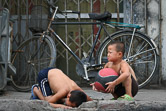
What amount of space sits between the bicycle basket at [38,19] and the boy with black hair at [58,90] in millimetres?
1671

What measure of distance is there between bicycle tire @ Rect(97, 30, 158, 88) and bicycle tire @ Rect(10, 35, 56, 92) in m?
1.04

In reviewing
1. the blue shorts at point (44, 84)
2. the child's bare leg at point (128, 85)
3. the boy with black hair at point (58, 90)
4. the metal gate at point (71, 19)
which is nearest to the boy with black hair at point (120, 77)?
the child's bare leg at point (128, 85)

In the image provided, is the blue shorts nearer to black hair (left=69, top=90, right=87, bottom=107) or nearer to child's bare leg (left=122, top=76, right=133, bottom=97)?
black hair (left=69, top=90, right=87, bottom=107)

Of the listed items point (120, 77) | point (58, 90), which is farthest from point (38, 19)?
point (120, 77)

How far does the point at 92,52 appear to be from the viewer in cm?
506

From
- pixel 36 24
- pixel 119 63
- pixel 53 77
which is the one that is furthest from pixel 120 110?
pixel 36 24

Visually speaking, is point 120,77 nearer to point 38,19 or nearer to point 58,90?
point 58,90

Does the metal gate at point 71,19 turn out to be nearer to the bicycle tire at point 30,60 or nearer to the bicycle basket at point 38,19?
the bicycle tire at point 30,60

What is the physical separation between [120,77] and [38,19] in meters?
2.51

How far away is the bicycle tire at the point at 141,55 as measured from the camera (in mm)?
4980

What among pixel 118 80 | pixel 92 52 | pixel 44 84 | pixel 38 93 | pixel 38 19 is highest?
pixel 38 19

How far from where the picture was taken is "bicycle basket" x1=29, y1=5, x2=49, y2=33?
5109 millimetres

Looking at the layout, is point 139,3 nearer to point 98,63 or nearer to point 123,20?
point 123,20

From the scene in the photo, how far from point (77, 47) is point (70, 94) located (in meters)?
2.68
